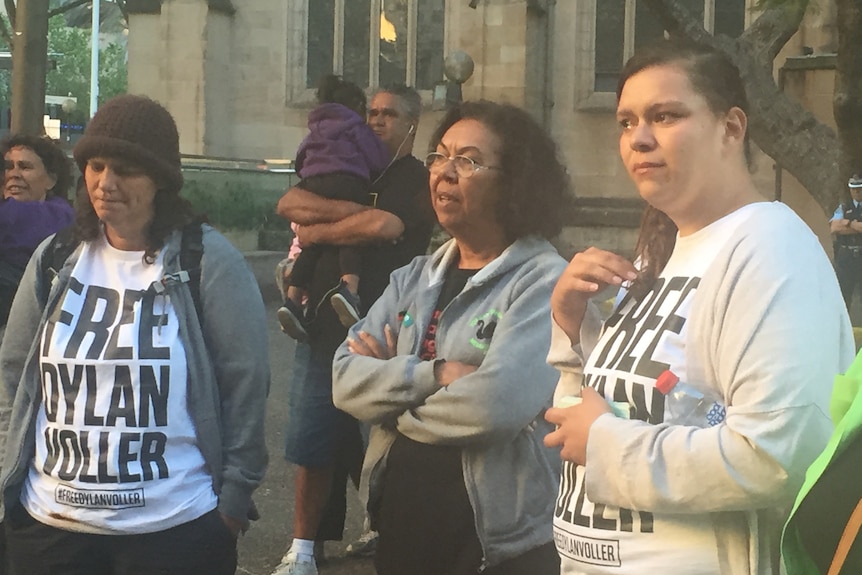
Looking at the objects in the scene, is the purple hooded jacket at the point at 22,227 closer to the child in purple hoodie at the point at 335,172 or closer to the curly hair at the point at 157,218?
the child in purple hoodie at the point at 335,172

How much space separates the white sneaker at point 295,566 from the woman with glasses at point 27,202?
1.54m

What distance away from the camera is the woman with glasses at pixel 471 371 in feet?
9.51

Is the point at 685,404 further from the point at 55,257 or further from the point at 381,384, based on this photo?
the point at 55,257

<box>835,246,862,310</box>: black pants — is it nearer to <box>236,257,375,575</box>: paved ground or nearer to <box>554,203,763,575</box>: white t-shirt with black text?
<box>236,257,375,575</box>: paved ground

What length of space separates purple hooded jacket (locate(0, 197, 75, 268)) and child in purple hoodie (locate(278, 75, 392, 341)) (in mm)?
1025

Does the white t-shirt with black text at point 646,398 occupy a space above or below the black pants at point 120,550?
above

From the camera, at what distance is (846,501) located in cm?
146

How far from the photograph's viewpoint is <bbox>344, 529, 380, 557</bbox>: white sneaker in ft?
17.5

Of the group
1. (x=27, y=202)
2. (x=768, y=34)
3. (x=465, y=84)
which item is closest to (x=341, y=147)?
(x=27, y=202)

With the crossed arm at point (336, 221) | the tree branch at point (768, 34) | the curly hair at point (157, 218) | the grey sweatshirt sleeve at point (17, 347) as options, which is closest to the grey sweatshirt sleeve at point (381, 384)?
the curly hair at point (157, 218)

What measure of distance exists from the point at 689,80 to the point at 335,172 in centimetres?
289

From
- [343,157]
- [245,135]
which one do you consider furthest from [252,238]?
[343,157]

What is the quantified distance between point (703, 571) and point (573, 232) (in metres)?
16.3

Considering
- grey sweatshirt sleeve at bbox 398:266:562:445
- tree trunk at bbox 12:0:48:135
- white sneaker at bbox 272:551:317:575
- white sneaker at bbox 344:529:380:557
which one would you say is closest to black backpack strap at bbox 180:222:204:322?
grey sweatshirt sleeve at bbox 398:266:562:445
